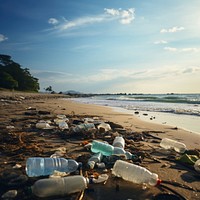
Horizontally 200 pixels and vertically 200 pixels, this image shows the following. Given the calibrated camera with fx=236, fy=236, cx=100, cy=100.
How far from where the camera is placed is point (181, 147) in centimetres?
392

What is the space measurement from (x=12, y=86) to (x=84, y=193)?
147 ft

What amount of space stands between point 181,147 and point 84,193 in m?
2.31

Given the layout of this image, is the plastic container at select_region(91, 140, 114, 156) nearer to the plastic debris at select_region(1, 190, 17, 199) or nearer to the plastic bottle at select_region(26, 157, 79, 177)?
the plastic bottle at select_region(26, 157, 79, 177)

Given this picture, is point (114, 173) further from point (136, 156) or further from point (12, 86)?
point (12, 86)

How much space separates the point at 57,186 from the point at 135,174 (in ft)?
2.85

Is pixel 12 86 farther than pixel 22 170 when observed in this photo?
Yes

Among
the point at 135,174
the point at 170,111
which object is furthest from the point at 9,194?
the point at 170,111

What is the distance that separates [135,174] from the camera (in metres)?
2.53

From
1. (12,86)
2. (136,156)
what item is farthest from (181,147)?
(12,86)

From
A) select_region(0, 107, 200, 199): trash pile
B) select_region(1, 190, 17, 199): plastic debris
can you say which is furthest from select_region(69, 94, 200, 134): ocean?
select_region(1, 190, 17, 199): plastic debris

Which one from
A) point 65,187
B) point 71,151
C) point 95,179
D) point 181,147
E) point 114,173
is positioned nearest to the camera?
point 65,187

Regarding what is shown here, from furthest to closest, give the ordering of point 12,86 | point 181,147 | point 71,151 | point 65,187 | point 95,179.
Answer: point 12,86, point 181,147, point 71,151, point 95,179, point 65,187

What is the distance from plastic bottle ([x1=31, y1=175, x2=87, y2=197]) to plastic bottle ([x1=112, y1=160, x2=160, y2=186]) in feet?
1.71

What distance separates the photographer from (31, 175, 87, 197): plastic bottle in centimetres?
206
